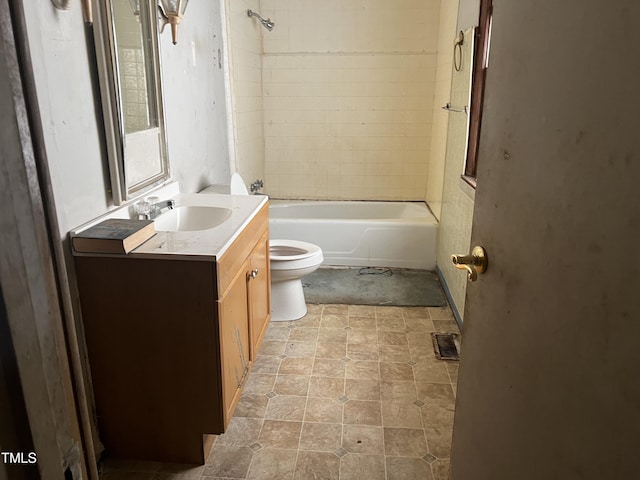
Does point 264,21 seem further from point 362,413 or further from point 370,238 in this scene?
point 362,413

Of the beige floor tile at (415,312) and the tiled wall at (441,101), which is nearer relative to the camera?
the beige floor tile at (415,312)

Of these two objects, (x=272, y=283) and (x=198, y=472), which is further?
(x=272, y=283)

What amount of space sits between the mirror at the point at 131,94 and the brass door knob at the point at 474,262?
1309mm

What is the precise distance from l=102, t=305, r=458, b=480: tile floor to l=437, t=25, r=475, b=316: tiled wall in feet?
0.98

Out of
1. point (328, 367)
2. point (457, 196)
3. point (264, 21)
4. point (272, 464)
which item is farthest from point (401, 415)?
point (264, 21)

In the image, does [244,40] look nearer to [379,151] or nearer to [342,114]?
[342,114]

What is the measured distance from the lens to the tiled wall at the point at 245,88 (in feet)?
11.0

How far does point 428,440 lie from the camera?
1.92 metres

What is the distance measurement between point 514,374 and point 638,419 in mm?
323

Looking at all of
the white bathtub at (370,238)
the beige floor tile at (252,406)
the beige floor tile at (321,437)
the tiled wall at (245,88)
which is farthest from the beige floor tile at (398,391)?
the tiled wall at (245,88)

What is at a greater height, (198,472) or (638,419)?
(638,419)

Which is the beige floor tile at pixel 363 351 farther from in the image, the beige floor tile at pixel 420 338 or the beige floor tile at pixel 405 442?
the beige floor tile at pixel 405 442

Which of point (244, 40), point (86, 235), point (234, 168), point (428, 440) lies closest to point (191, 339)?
point (86, 235)

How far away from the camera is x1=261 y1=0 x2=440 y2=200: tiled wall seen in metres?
4.02
